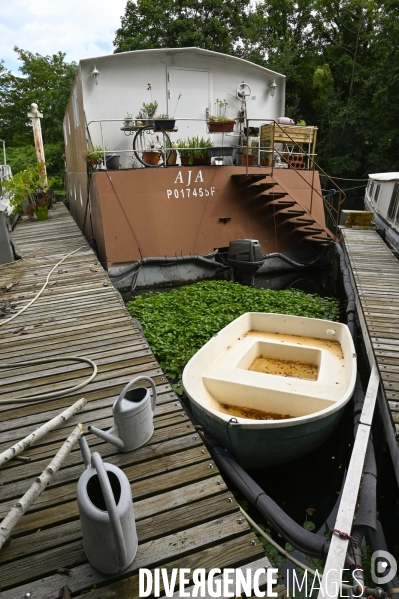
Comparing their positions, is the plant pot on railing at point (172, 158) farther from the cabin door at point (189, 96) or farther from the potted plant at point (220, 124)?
the cabin door at point (189, 96)

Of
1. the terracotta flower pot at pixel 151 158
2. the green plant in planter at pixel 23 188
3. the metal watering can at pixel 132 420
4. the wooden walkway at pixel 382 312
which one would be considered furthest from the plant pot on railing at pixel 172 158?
the metal watering can at pixel 132 420

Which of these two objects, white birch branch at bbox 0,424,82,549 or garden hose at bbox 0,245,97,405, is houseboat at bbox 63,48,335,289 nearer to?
garden hose at bbox 0,245,97,405

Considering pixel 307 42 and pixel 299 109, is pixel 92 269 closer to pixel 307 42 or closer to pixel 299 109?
pixel 299 109

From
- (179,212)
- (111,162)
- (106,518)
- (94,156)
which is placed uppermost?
(94,156)

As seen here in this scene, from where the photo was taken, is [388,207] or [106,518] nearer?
[106,518]

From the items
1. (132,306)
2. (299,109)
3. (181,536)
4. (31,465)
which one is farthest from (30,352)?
(299,109)

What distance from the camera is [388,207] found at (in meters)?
10.8

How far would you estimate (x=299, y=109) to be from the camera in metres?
28.1

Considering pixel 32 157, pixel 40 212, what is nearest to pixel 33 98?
pixel 32 157

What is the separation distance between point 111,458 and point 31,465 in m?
0.52

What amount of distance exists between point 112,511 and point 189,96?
10779 mm

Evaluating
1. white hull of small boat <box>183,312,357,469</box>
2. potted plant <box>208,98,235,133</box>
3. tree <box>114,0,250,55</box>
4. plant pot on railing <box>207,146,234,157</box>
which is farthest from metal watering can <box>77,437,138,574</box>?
tree <box>114,0,250,55</box>

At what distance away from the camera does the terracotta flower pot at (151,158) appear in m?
8.78

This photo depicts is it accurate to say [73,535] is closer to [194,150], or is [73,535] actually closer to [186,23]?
[194,150]
